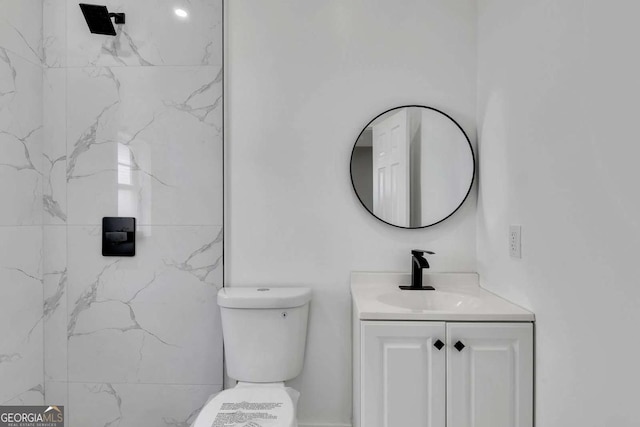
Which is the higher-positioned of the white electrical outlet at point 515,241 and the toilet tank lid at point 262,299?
the white electrical outlet at point 515,241

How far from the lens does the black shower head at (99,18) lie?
5.38ft

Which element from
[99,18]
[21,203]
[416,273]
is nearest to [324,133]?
[416,273]

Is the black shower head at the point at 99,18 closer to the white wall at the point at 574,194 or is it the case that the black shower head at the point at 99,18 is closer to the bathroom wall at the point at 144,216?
the bathroom wall at the point at 144,216

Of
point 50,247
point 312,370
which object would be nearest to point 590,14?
point 312,370

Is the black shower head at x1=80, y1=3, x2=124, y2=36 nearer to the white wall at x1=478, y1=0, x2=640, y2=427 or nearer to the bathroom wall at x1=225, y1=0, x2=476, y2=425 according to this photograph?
the bathroom wall at x1=225, y1=0, x2=476, y2=425

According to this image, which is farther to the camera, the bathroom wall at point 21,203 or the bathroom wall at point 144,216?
the bathroom wall at point 144,216

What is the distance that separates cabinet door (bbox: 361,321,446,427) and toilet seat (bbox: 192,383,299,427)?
0.91 ft

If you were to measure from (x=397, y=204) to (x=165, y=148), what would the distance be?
1.10m

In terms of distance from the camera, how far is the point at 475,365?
3.84 ft

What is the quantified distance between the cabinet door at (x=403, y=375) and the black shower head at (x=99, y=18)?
1714mm

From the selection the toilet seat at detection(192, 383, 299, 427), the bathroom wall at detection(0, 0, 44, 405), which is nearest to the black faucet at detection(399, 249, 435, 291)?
the toilet seat at detection(192, 383, 299, 427)

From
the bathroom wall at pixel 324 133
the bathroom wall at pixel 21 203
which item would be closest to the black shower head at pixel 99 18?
the bathroom wall at pixel 21 203

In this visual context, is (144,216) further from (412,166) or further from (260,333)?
(412,166)

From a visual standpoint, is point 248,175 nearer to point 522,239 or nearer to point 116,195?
point 116,195
